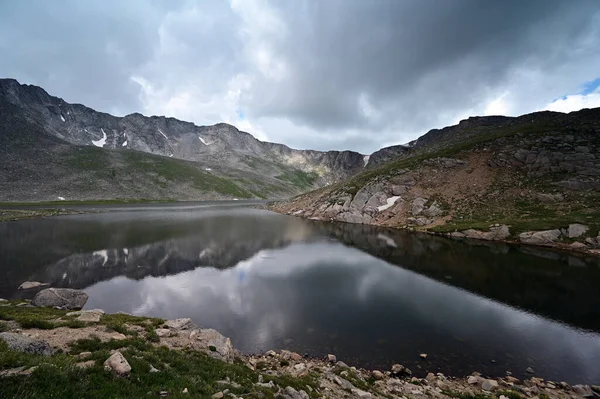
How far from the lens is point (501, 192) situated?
92.9 metres

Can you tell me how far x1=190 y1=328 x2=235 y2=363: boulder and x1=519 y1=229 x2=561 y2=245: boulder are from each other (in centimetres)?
7615

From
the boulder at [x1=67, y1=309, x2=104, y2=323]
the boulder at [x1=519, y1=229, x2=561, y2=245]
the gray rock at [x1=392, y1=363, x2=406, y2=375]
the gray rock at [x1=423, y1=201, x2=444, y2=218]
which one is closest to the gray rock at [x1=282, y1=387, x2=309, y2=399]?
the gray rock at [x1=392, y1=363, x2=406, y2=375]

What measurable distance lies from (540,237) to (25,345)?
88.2 metres

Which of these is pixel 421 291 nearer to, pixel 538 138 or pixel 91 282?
pixel 91 282

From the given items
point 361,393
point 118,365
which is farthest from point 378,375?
point 118,365

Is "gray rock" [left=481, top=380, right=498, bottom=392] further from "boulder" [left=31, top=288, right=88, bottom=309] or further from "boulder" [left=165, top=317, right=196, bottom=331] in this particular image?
"boulder" [left=31, top=288, right=88, bottom=309]

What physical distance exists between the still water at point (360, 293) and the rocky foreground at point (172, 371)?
2553 mm

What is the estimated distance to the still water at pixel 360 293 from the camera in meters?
Result: 24.9

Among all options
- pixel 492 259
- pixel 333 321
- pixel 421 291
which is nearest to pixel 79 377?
pixel 333 321

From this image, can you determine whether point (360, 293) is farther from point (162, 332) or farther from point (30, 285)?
point (30, 285)

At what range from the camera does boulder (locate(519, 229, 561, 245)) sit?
2552 inches

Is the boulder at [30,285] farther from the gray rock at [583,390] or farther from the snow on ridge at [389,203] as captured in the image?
the snow on ridge at [389,203]

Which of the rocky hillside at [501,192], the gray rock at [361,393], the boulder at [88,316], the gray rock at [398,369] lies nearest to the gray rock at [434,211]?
the rocky hillside at [501,192]

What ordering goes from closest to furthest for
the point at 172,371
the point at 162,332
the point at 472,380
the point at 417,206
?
the point at 172,371
the point at 472,380
the point at 162,332
the point at 417,206
